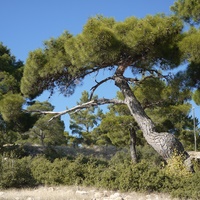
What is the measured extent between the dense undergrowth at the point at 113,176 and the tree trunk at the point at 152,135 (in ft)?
1.90

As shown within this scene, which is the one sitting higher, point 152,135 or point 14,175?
point 152,135

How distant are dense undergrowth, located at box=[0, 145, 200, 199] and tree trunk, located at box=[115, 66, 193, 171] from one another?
0.58 meters

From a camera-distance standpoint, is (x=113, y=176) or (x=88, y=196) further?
(x=113, y=176)

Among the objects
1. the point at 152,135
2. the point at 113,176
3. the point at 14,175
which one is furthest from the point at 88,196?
the point at 152,135

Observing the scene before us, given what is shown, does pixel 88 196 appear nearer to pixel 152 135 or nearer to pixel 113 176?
pixel 113 176

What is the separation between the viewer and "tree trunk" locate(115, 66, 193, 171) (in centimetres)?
969

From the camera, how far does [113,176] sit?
8.36 metres

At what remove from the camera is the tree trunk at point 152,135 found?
969 cm

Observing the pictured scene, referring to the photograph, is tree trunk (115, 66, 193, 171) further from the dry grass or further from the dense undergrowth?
the dry grass

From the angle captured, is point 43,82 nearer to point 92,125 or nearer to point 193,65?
point 193,65

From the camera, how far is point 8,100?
13.4 m

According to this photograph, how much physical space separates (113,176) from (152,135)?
2.18 meters

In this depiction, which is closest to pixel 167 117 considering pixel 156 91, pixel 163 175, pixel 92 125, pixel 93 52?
pixel 156 91

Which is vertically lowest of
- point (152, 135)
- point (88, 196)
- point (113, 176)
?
point (88, 196)
